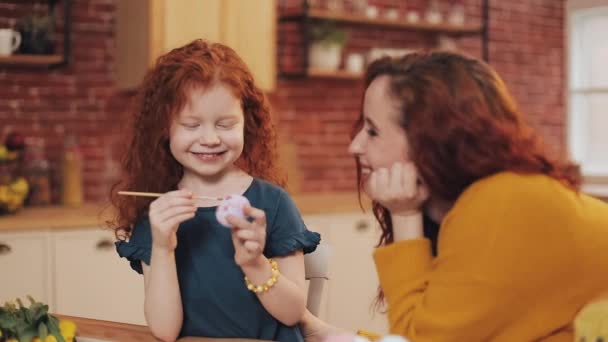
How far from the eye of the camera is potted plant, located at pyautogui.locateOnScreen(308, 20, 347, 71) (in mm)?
4734

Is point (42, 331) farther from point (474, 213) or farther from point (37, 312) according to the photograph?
point (474, 213)

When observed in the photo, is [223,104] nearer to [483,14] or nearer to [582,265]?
[582,265]

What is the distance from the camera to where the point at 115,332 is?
142 cm

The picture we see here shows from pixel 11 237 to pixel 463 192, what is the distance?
2479 millimetres

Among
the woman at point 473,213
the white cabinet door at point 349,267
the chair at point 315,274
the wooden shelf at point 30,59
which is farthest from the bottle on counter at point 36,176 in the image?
the woman at point 473,213

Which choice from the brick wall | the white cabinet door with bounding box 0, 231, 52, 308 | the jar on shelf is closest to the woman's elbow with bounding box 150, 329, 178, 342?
the white cabinet door with bounding box 0, 231, 52, 308

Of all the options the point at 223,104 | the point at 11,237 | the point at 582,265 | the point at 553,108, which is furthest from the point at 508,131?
the point at 553,108

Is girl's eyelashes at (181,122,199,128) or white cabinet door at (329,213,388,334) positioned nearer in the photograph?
girl's eyelashes at (181,122,199,128)

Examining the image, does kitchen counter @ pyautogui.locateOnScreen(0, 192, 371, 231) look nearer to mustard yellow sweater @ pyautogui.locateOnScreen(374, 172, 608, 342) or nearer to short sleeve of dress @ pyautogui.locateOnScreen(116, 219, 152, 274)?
short sleeve of dress @ pyautogui.locateOnScreen(116, 219, 152, 274)

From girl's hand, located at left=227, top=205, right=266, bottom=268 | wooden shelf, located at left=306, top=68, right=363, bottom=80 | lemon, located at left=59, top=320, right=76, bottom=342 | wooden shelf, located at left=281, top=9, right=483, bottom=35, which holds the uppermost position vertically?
wooden shelf, located at left=281, top=9, right=483, bottom=35

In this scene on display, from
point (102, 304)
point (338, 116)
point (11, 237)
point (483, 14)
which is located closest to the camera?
point (11, 237)

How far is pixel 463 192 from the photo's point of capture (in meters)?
1.30

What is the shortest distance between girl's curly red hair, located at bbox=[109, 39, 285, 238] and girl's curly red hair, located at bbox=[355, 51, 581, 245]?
1.55 feet

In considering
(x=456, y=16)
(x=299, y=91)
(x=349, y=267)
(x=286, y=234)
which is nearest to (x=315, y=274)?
(x=286, y=234)
